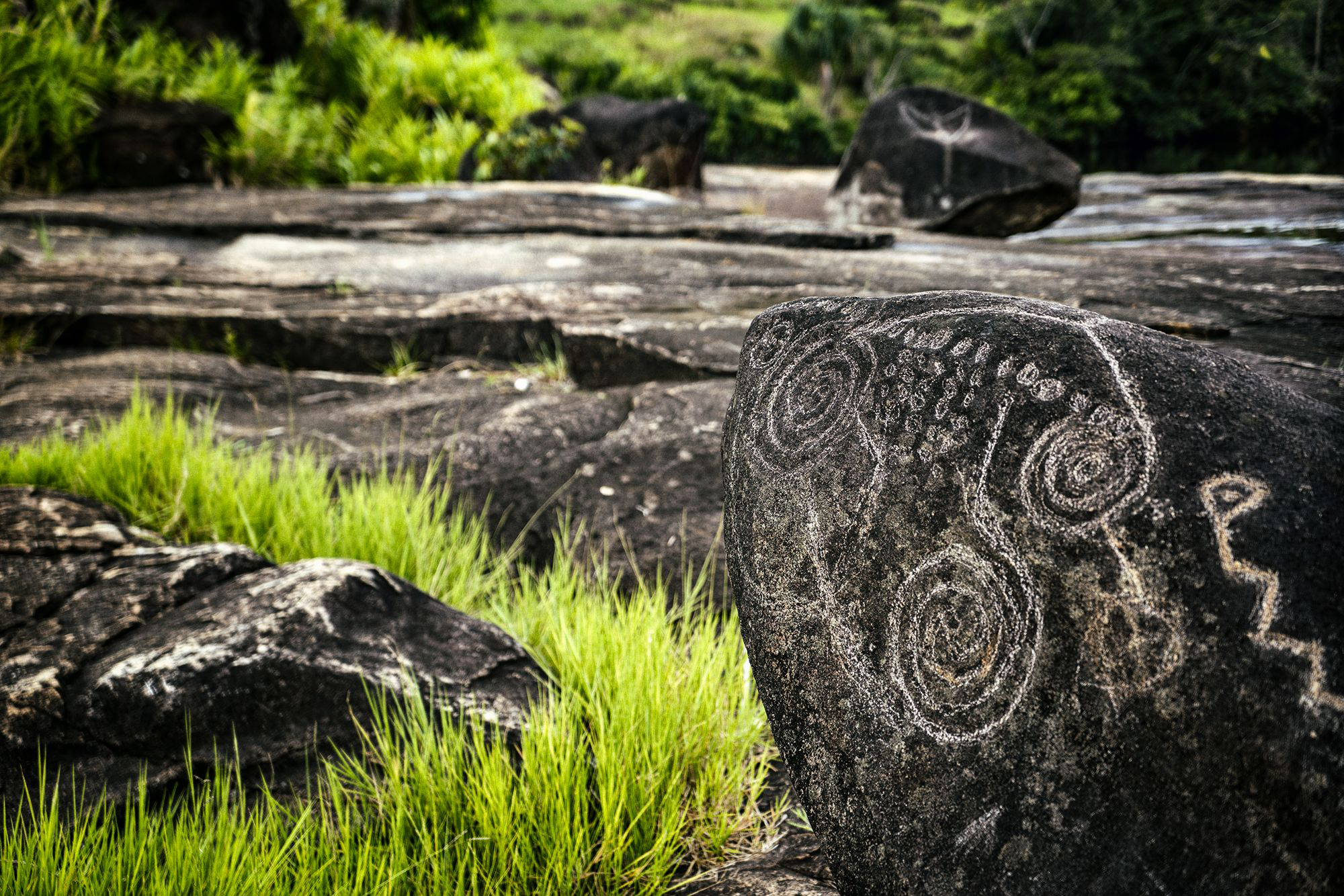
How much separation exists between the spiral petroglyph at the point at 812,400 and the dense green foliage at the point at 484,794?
0.63 m

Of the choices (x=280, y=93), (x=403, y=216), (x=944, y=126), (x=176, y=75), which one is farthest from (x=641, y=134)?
(x=176, y=75)

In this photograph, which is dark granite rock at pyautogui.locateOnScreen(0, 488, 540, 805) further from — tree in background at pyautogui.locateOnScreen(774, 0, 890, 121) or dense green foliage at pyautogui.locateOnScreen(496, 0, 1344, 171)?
tree in background at pyautogui.locateOnScreen(774, 0, 890, 121)

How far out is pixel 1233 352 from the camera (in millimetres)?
2492

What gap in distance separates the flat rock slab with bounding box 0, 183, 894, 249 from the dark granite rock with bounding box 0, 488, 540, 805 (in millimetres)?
3693

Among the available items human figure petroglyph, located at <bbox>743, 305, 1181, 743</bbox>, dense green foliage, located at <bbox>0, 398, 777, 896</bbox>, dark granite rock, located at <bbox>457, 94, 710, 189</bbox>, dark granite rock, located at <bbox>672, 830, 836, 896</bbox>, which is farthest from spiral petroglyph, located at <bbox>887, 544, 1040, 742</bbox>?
dark granite rock, located at <bbox>457, 94, 710, 189</bbox>

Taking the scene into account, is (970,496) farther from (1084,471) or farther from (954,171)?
(954,171)

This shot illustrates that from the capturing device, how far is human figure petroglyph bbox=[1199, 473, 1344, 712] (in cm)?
95

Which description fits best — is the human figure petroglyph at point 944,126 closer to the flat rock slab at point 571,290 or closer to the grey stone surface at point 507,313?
the grey stone surface at point 507,313

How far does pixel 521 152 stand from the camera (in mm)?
8273

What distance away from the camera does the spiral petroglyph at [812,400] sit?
1.38 metres

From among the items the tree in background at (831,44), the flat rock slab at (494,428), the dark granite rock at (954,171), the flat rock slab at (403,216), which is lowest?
the flat rock slab at (494,428)

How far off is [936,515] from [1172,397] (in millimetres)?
358

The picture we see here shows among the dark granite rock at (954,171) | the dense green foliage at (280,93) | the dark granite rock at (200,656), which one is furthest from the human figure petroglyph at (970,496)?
the dense green foliage at (280,93)

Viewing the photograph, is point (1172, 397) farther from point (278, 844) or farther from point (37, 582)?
point (37, 582)
